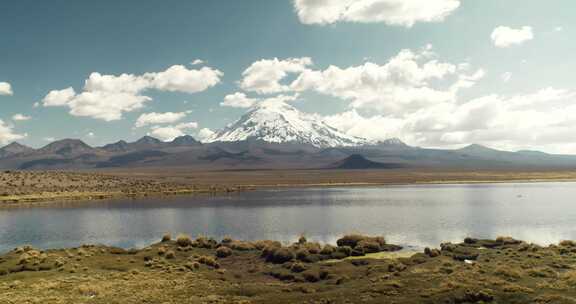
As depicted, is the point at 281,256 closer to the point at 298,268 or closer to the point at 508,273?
the point at 298,268

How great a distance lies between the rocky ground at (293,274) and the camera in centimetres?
2902

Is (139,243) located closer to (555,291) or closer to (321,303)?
(321,303)

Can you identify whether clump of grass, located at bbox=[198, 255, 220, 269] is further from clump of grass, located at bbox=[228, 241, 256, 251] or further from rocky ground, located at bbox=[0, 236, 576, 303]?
clump of grass, located at bbox=[228, 241, 256, 251]

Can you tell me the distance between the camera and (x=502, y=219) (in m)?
74.4

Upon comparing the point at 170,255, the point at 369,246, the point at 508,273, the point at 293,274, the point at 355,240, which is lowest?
the point at 293,274

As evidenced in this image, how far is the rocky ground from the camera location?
1142 inches

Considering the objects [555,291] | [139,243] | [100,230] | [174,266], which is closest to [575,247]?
[555,291]

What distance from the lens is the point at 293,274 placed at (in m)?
38.7

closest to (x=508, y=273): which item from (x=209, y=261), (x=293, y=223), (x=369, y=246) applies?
(x=369, y=246)

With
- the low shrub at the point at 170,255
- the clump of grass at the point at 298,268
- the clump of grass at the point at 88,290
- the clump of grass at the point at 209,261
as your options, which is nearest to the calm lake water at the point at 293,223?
the low shrub at the point at 170,255

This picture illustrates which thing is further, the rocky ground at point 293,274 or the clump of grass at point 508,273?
the clump of grass at point 508,273

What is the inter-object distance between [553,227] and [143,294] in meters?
61.9

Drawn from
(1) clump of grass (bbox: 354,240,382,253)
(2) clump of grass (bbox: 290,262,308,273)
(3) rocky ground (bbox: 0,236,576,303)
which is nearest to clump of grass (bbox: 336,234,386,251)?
(3) rocky ground (bbox: 0,236,576,303)

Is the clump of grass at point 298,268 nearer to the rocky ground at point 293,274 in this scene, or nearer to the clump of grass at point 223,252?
the rocky ground at point 293,274
